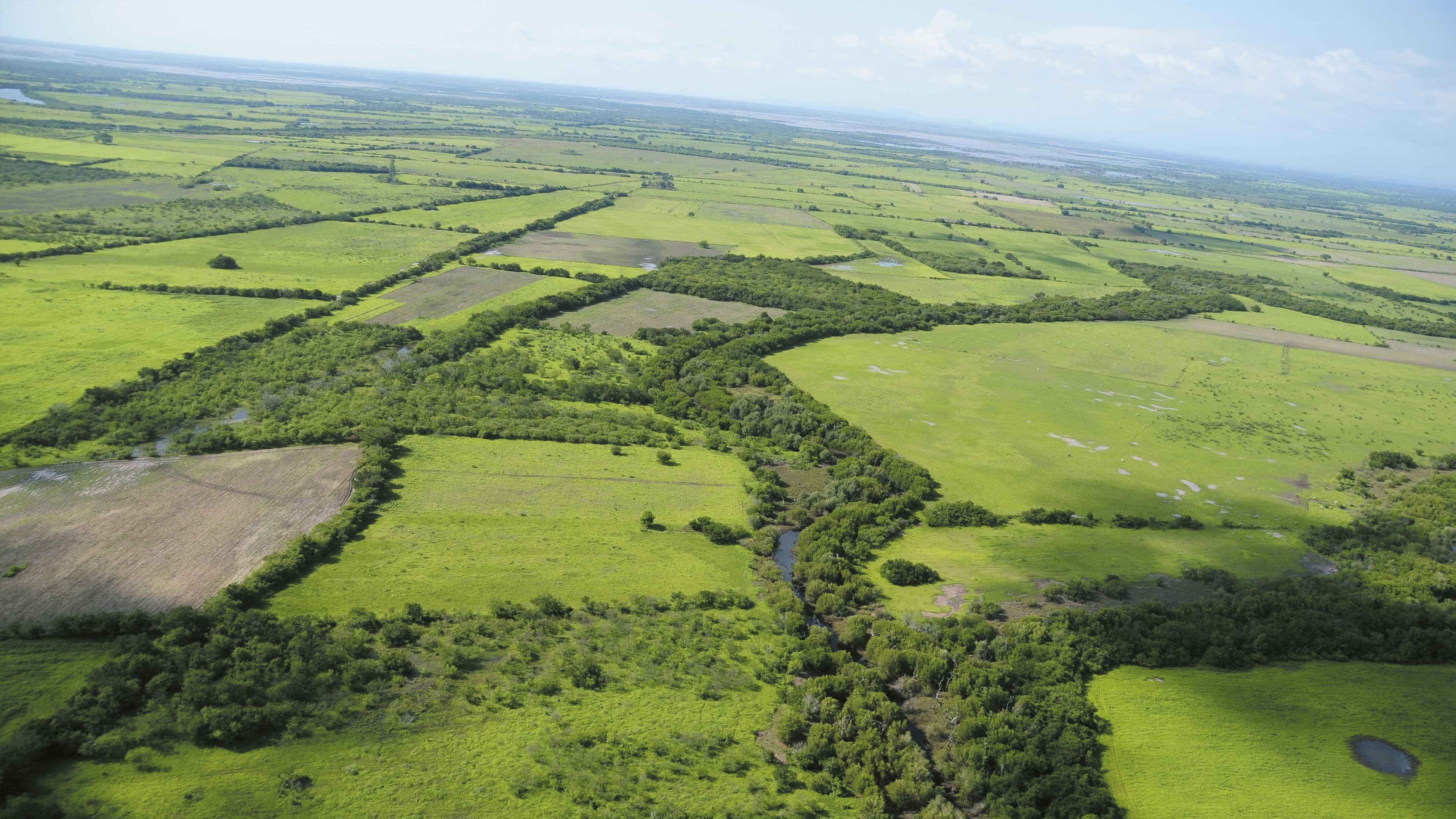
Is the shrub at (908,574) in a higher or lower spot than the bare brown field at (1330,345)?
lower

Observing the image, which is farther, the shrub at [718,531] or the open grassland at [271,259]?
the open grassland at [271,259]

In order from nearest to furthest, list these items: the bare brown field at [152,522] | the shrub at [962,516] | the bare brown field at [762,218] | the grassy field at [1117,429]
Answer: the bare brown field at [152,522] → the grassy field at [1117,429] → the shrub at [962,516] → the bare brown field at [762,218]

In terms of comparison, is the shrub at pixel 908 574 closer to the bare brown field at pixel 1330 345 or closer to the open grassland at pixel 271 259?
the open grassland at pixel 271 259

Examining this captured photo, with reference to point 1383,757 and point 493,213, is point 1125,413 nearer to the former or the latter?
point 1383,757

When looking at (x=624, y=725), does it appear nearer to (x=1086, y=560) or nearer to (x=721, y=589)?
(x=721, y=589)

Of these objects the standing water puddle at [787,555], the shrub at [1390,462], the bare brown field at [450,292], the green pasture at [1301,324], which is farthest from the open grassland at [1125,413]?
the bare brown field at [450,292]

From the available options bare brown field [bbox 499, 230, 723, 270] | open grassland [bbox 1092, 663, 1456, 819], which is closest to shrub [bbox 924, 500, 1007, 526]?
open grassland [bbox 1092, 663, 1456, 819]

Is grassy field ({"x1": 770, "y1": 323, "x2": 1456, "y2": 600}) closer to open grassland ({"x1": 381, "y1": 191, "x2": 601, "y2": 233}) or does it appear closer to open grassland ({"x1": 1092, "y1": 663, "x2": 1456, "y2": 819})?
open grassland ({"x1": 1092, "y1": 663, "x2": 1456, "y2": 819})
